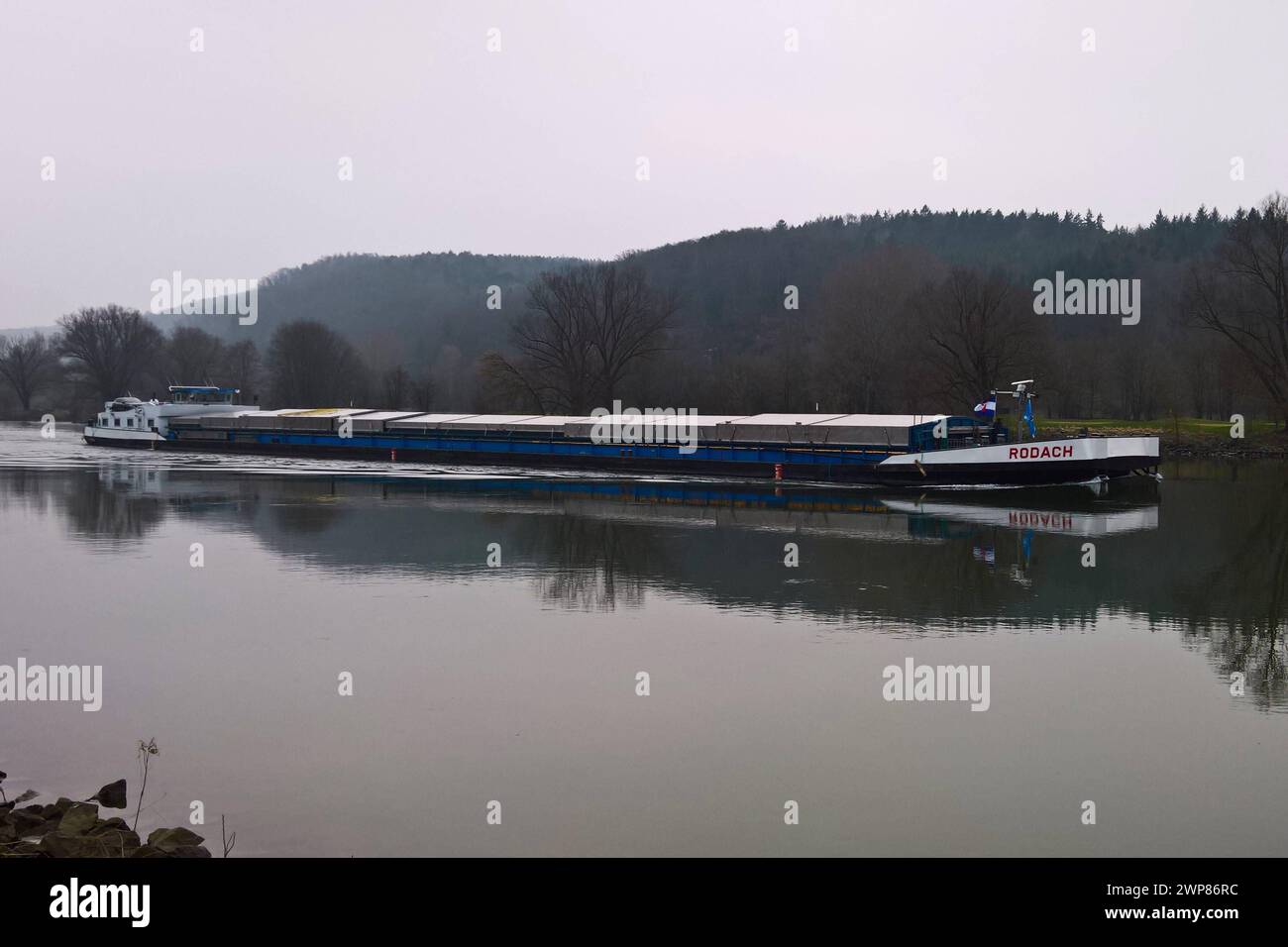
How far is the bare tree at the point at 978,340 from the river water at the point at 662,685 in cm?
3695

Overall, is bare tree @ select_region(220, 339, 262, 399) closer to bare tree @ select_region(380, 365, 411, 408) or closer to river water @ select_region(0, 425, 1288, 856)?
bare tree @ select_region(380, 365, 411, 408)

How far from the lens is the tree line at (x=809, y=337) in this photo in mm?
65625

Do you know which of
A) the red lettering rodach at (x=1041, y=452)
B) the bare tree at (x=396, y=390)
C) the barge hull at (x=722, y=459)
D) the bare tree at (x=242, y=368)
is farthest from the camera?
the bare tree at (x=242, y=368)

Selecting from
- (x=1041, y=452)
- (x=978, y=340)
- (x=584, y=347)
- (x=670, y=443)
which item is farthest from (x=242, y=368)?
(x=1041, y=452)

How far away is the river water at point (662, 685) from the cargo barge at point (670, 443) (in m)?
7.77

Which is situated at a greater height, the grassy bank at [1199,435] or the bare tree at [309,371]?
the bare tree at [309,371]

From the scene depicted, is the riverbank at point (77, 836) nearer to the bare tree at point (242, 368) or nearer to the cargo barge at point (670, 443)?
the cargo barge at point (670, 443)

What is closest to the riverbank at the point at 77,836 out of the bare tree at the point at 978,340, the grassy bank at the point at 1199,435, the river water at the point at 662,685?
the river water at the point at 662,685

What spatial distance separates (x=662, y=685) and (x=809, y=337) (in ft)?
291

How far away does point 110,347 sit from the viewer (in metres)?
115

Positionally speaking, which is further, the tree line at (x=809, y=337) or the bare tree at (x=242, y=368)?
the bare tree at (x=242, y=368)
